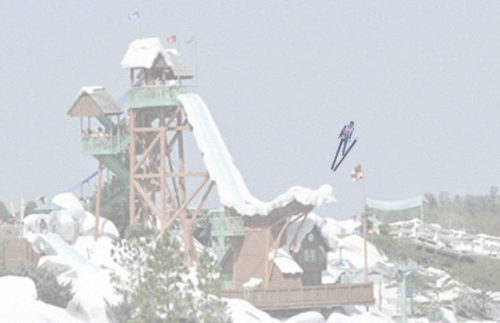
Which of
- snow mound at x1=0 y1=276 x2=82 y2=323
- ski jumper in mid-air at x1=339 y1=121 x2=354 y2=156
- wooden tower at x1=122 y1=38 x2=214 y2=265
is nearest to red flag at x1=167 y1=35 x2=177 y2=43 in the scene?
wooden tower at x1=122 y1=38 x2=214 y2=265

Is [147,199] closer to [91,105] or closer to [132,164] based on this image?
[132,164]

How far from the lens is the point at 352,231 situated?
293 feet

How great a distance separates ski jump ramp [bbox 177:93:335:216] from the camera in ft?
209

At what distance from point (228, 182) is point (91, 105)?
9.43m

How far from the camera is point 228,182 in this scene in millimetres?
68375

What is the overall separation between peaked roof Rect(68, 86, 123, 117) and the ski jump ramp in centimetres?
425

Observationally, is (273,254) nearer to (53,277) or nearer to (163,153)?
(163,153)

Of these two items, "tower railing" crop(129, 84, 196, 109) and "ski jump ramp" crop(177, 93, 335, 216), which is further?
"tower railing" crop(129, 84, 196, 109)

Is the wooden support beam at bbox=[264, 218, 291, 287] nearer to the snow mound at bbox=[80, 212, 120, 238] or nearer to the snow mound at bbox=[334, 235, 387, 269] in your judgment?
the snow mound at bbox=[80, 212, 120, 238]

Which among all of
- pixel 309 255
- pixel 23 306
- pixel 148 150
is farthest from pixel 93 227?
pixel 23 306

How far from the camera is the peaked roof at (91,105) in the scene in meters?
71.3

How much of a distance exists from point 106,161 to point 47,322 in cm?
2640

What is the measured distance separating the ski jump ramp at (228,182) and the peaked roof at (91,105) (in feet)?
13.9

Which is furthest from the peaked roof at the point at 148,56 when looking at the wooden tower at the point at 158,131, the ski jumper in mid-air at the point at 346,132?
the ski jumper in mid-air at the point at 346,132
